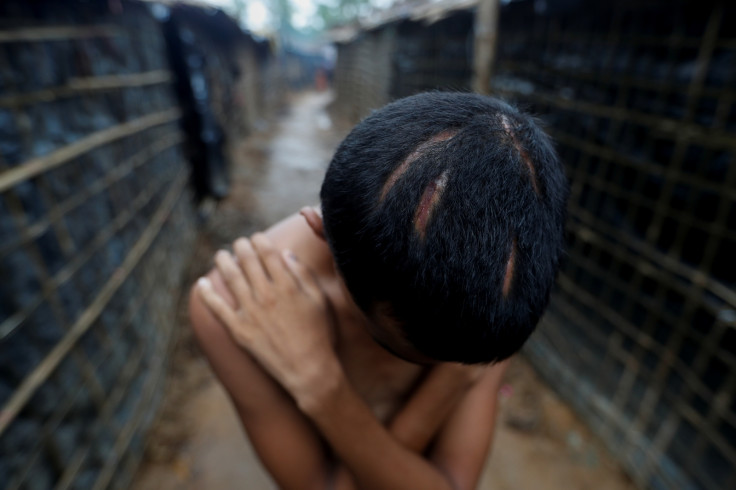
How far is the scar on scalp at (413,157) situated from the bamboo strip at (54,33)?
5.40 ft

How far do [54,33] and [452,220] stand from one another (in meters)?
2.10

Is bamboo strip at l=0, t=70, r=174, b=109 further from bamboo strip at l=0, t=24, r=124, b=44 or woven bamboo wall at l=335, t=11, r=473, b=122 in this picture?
woven bamboo wall at l=335, t=11, r=473, b=122

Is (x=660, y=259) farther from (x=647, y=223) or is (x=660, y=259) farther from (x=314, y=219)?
(x=314, y=219)

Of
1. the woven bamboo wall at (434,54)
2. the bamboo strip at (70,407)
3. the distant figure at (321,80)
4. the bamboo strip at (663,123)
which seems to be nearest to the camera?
the bamboo strip at (70,407)

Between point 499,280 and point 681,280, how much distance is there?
6.60 ft

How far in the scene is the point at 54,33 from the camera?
5.97ft

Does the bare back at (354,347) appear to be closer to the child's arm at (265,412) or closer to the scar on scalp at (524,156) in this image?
the child's arm at (265,412)

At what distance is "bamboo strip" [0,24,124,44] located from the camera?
5.00 feet

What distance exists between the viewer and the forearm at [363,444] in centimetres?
91

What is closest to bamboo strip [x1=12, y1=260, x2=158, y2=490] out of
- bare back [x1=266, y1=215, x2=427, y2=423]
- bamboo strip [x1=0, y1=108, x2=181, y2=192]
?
bamboo strip [x1=0, y1=108, x2=181, y2=192]

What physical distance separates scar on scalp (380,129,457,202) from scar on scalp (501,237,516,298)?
0.60ft

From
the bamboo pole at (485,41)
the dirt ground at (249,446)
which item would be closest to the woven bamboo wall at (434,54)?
the bamboo pole at (485,41)

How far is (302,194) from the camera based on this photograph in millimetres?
6574

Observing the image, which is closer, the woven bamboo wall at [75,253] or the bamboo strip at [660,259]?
the woven bamboo wall at [75,253]
